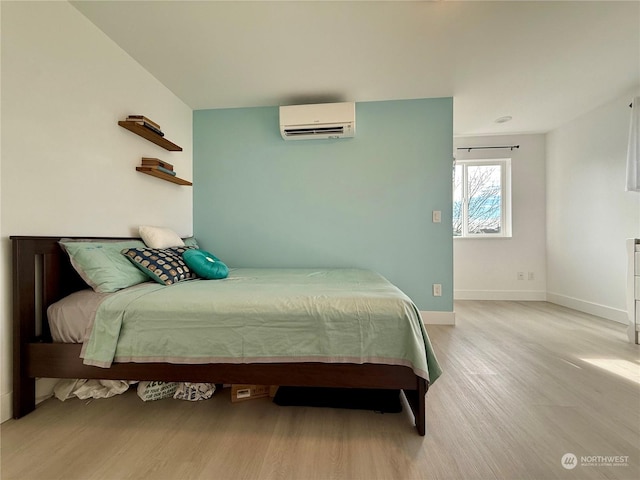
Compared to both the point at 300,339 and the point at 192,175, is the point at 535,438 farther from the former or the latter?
the point at 192,175

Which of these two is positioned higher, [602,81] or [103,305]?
[602,81]

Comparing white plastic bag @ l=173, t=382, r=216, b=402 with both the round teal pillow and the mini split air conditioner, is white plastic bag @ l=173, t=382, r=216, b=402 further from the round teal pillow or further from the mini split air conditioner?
the mini split air conditioner

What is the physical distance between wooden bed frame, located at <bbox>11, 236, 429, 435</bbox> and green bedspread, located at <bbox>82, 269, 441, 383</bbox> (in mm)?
53

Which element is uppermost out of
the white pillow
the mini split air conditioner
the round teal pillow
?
the mini split air conditioner

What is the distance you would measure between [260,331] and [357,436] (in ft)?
2.17

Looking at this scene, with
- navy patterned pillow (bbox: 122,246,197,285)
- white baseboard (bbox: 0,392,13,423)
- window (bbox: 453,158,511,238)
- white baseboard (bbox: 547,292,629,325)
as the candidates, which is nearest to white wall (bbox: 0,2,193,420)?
white baseboard (bbox: 0,392,13,423)

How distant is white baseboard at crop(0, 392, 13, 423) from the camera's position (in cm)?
123

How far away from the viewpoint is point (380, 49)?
6.27 ft

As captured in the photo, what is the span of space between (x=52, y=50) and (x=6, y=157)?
28.4 inches

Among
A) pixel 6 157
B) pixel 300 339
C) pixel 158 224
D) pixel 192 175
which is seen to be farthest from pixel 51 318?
pixel 192 175

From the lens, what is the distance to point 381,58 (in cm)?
201

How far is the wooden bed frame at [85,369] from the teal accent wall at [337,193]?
61.3 inches

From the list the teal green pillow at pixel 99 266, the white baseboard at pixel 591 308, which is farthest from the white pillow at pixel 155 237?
the white baseboard at pixel 591 308

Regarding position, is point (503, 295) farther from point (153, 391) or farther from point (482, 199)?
point (153, 391)
